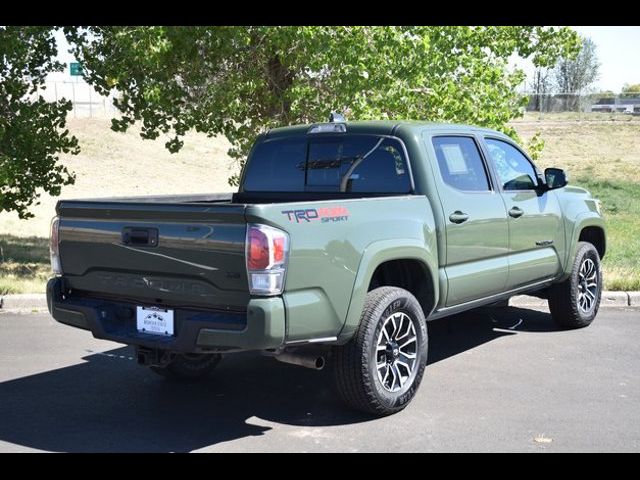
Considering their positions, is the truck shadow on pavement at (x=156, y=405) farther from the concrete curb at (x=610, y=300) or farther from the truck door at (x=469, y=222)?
the concrete curb at (x=610, y=300)

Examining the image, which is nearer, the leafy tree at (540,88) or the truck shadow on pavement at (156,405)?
the truck shadow on pavement at (156,405)

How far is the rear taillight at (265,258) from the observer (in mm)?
4438

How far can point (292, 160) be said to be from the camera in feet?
20.8

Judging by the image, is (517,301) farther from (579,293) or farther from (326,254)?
(326,254)

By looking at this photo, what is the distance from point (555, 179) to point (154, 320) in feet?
12.9

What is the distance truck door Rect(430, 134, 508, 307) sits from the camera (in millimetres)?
5895

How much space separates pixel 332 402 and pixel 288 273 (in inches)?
58.1

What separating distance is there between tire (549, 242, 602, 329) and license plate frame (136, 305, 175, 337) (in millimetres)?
4232

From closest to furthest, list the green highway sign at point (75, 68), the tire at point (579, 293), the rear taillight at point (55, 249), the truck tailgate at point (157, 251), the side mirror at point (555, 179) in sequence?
the truck tailgate at point (157, 251) < the rear taillight at point (55, 249) < the side mirror at point (555, 179) < the tire at point (579, 293) < the green highway sign at point (75, 68)

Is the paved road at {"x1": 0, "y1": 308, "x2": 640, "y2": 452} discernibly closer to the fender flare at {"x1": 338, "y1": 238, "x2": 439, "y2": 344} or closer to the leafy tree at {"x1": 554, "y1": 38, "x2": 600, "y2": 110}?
the fender flare at {"x1": 338, "y1": 238, "x2": 439, "y2": 344}

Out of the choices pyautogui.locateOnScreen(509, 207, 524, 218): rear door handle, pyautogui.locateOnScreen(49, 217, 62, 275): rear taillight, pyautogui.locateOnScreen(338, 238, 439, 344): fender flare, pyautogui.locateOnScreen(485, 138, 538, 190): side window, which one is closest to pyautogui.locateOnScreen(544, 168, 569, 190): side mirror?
pyautogui.locateOnScreen(485, 138, 538, 190): side window

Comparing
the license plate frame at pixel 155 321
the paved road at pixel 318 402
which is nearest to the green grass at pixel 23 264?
the paved road at pixel 318 402

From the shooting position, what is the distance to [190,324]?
4.68m

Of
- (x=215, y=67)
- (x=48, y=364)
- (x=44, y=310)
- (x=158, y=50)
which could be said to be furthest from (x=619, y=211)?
(x=48, y=364)
